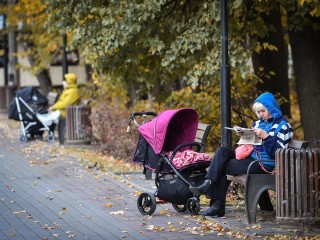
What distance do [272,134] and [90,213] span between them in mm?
2578

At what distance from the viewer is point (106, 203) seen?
1291cm

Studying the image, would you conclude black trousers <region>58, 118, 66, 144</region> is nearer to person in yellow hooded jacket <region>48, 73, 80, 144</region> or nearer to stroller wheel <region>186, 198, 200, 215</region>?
person in yellow hooded jacket <region>48, 73, 80, 144</region>

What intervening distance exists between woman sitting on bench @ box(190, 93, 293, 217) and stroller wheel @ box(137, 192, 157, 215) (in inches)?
23.6

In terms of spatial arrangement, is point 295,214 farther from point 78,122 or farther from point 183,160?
point 78,122

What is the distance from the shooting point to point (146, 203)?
12.1m

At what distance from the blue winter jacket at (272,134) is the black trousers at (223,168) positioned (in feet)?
0.75

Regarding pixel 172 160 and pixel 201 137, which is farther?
pixel 201 137

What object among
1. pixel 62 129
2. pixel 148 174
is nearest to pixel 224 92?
pixel 148 174

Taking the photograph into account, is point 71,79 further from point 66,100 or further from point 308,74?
point 308,74

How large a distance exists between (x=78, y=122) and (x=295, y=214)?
11.3 m

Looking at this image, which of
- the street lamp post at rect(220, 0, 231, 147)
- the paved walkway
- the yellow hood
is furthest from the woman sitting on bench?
the yellow hood

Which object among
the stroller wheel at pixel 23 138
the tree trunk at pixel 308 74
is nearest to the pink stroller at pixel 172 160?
the tree trunk at pixel 308 74

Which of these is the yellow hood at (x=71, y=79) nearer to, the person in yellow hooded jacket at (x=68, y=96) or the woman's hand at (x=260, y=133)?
the person in yellow hooded jacket at (x=68, y=96)

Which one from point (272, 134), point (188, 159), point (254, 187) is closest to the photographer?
point (254, 187)
